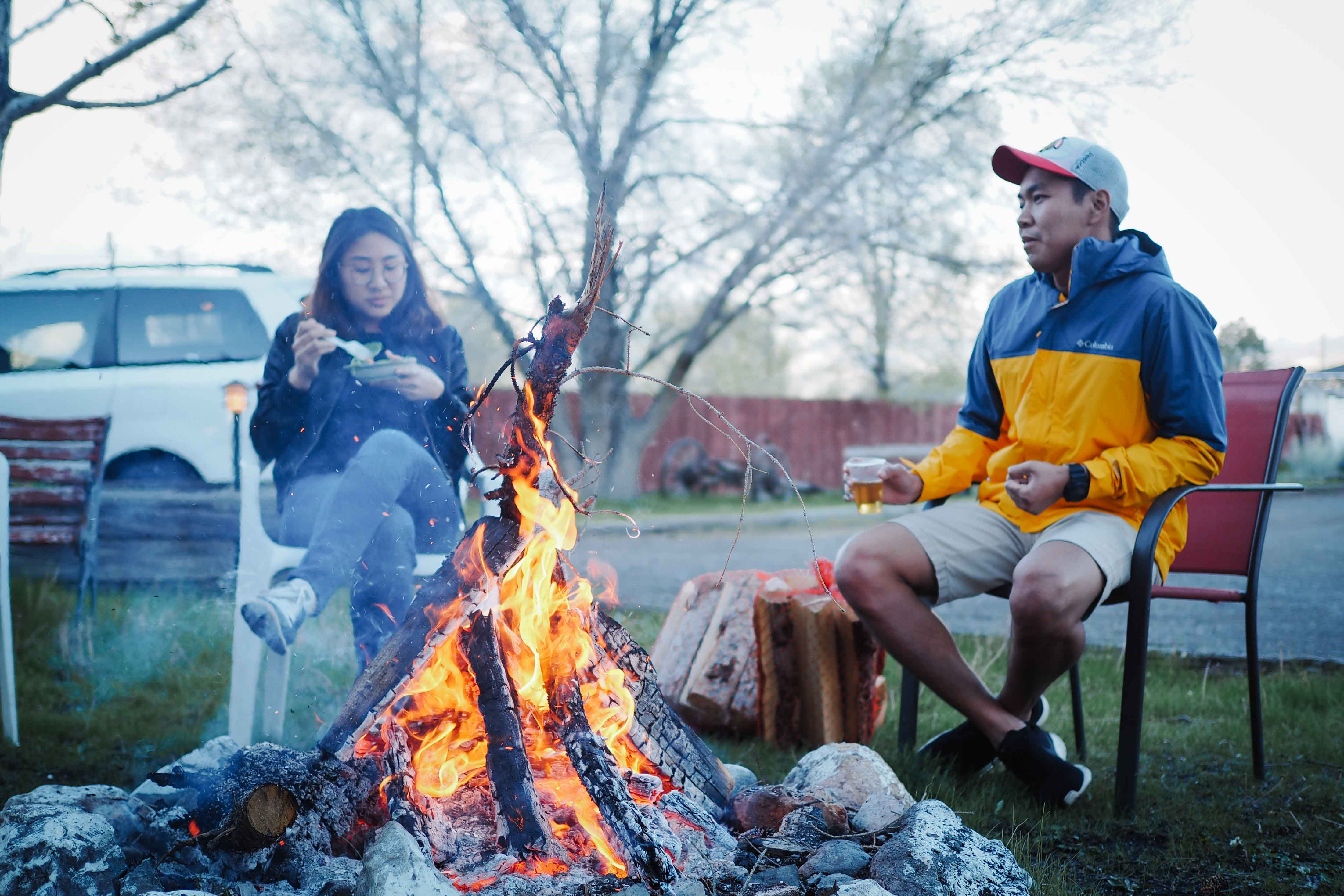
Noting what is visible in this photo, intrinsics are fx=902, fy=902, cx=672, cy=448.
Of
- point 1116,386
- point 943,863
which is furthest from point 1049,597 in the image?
point 943,863

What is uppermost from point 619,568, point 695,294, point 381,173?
point 381,173

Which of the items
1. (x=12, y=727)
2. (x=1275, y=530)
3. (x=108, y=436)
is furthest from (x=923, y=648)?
(x=1275, y=530)

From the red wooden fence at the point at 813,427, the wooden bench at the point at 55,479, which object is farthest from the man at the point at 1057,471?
the red wooden fence at the point at 813,427

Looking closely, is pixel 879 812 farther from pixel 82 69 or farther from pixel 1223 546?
pixel 82 69

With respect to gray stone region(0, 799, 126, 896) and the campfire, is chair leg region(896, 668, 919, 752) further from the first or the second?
gray stone region(0, 799, 126, 896)

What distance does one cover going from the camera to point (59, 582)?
3.99 meters

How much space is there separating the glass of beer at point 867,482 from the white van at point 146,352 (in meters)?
2.25

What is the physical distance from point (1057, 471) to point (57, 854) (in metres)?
2.14

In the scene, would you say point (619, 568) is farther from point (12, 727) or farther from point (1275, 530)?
point (1275, 530)

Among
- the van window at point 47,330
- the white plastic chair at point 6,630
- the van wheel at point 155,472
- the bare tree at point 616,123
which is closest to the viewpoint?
the white plastic chair at point 6,630

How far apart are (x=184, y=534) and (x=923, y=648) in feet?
11.2

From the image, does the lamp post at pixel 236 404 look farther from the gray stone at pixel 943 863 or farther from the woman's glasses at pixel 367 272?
the gray stone at pixel 943 863

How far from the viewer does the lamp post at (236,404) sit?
388cm

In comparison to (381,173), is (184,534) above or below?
below
